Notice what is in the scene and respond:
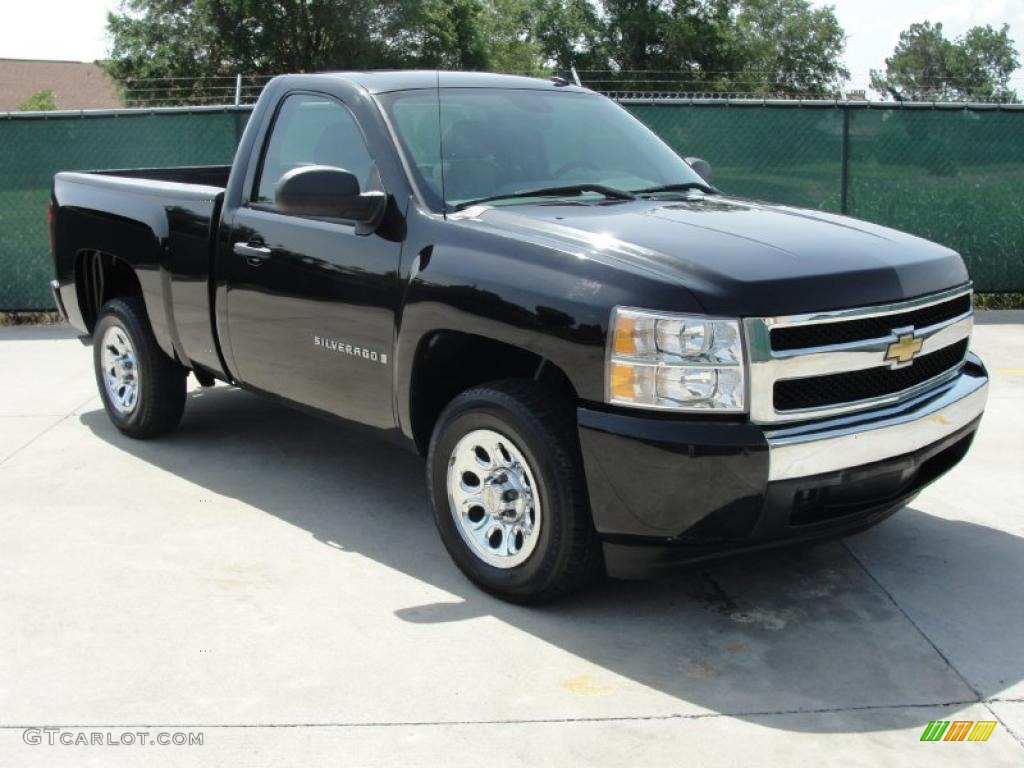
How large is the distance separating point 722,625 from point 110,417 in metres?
4.03

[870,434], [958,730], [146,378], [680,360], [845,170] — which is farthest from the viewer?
[845,170]

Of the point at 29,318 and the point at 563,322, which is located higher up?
the point at 563,322

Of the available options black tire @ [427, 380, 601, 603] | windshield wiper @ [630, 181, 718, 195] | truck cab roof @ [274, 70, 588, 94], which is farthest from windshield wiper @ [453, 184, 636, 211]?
black tire @ [427, 380, 601, 603]

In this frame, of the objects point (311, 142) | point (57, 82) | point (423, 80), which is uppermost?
point (57, 82)

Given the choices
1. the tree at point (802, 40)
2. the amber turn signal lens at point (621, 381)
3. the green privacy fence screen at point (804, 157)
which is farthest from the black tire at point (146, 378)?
the tree at point (802, 40)

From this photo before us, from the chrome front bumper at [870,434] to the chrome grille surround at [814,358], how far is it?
0.04m

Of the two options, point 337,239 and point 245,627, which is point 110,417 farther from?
point 245,627

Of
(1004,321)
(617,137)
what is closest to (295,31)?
(1004,321)

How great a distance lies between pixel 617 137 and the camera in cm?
566

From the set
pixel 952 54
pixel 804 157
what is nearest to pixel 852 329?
pixel 804 157

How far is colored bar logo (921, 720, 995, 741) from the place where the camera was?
3.57 meters

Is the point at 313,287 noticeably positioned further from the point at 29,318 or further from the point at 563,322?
the point at 29,318

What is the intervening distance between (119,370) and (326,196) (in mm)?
2662

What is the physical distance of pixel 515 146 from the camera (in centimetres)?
525
